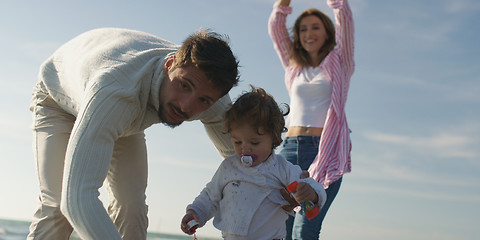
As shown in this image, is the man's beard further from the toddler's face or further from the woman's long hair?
the woman's long hair

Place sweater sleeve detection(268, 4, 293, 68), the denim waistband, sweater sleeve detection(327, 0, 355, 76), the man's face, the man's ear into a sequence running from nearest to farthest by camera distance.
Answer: the man's face < the man's ear < the denim waistband < sweater sleeve detection(327, 0, 355, 76) < sweater sleeve detection(268, 4, 293, 68)

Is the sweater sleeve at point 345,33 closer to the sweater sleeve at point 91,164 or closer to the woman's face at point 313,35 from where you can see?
the woman's face at point 313,35

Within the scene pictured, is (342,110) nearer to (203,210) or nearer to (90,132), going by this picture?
(203,210)

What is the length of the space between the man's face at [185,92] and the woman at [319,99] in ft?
5.50

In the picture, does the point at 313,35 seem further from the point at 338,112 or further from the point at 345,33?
the point at 338,112

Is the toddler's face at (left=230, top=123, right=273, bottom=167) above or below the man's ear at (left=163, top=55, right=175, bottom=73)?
below

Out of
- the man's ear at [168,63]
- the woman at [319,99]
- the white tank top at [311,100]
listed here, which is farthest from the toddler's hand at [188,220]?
the white tank top at [311,100]

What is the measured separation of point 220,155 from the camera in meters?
3.10

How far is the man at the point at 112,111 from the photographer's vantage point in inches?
86.0

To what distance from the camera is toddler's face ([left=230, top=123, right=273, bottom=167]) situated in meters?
2.56

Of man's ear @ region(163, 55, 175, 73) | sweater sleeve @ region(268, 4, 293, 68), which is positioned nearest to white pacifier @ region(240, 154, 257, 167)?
man's ear @ region(163, 55, 175, 73)

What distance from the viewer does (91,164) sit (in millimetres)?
2178

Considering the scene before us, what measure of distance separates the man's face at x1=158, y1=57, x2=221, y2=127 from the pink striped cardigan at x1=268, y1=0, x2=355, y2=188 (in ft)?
5.75

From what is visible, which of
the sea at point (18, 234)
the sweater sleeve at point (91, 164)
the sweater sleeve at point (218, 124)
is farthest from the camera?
the sea at point (18, 234)
